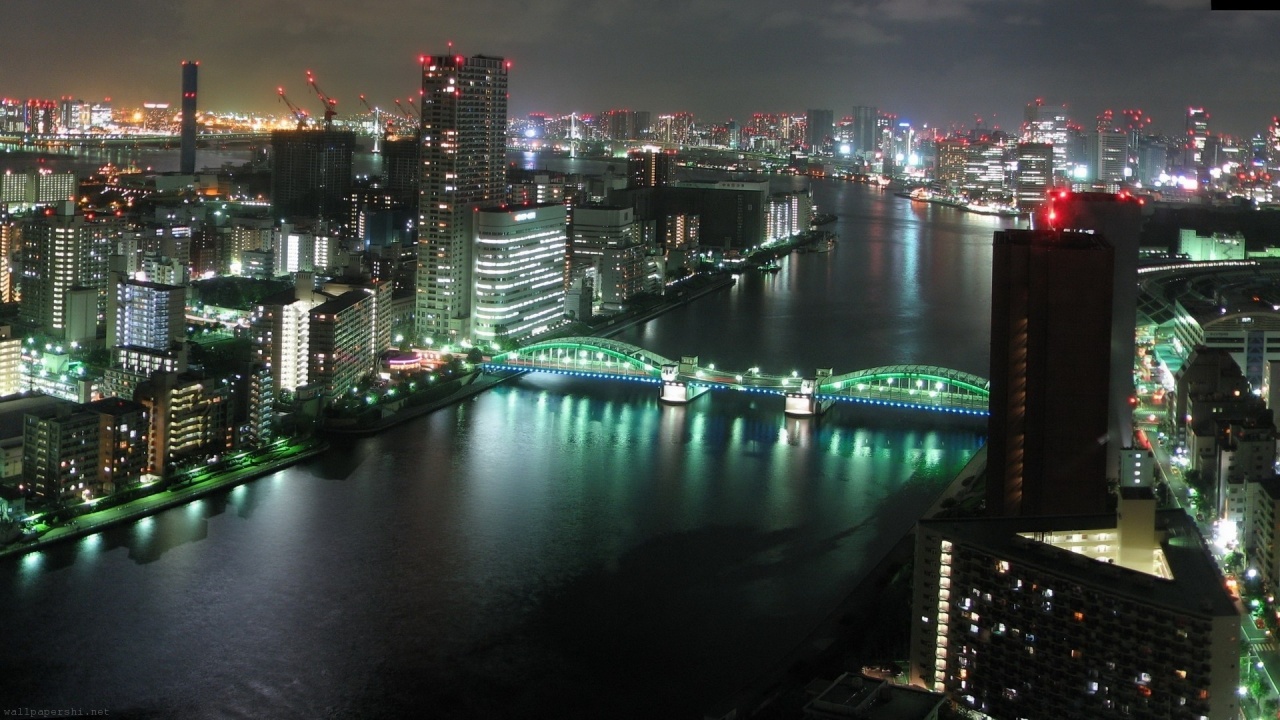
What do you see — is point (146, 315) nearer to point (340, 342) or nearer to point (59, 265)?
point (59, 265)

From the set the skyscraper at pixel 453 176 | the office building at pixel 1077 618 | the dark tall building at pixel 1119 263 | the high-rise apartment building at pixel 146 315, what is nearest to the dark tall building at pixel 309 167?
the skyscraper at pixel 453 176

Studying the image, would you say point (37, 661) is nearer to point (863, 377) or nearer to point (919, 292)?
point (863, 377)

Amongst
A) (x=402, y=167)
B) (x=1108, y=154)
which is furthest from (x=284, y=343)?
(x=1108, y=154)

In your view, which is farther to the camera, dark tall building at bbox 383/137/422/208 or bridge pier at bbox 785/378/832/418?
dark tall building at bbox 383/137/422/208

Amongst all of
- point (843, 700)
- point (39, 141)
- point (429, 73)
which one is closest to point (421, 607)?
point (843, 700)

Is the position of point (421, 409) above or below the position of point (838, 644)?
above

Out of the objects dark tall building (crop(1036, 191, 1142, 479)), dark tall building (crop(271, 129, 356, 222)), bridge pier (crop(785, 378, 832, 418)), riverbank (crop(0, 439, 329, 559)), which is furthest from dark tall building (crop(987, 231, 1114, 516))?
dark tall building (crop(271, 129, 356, 222))

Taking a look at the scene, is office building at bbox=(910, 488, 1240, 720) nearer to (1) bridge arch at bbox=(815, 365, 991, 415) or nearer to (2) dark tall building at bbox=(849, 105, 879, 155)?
(1) bridge arch at bbox=(815, 365, 991, 415)
